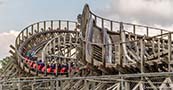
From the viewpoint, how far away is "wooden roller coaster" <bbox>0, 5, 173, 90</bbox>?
1259cm

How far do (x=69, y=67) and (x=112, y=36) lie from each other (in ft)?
9.61

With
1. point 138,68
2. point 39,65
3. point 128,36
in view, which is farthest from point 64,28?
point 138,68

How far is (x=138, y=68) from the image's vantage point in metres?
13.3

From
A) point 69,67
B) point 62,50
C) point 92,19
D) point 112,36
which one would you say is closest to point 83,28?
point 92,19

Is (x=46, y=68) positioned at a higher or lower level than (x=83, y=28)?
lower

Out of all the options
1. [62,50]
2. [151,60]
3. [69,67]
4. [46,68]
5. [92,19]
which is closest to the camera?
[151,60]

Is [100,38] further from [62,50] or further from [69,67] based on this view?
[62,50]

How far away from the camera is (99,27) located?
18.5 metres

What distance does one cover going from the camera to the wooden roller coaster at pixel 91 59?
496 inches

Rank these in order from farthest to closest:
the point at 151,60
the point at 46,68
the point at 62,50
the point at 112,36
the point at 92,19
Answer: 1. the point at 62,50
2. the point at 46,68
3. the point at 112,36
4. the point at 92,19
5. the point at 151,60

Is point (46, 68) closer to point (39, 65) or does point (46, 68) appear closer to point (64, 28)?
point (39, 65)

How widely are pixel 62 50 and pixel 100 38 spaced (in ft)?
34.4

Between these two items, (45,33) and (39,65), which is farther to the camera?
(45,33)

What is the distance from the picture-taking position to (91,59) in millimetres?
15688
